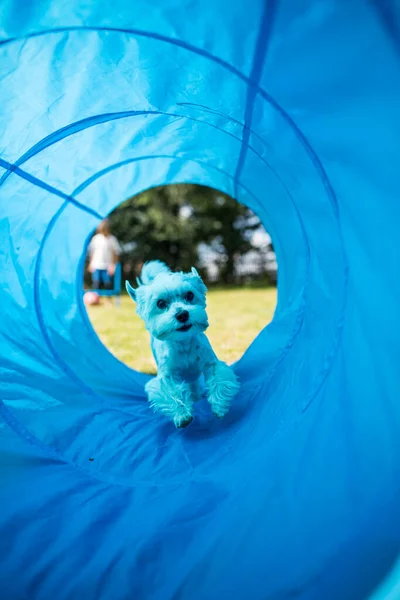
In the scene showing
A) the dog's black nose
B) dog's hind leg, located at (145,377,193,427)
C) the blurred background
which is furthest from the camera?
the blurred background

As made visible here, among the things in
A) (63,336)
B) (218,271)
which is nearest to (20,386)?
(63,336)

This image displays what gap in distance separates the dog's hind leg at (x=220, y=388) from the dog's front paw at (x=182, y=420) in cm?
18

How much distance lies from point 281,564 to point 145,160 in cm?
355

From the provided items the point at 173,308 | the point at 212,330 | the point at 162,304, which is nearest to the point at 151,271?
the point at 162,304

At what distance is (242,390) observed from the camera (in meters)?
3.79

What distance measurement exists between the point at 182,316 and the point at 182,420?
663 millimetres

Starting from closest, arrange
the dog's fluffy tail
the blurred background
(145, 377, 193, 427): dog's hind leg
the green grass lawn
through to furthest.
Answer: (145, 377, 193, 427): dog's hind leg < the dog's fluffy tail < the green grass lawn < the blurred background

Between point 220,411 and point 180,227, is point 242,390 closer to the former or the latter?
point 220,411

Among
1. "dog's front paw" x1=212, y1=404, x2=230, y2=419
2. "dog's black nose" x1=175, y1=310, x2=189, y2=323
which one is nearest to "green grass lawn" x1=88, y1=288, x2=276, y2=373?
"dog's front paw" x1=212, y1=404, x2=230, y2=419

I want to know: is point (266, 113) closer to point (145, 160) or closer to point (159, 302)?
point (159, 302)

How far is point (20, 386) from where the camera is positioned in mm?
3346

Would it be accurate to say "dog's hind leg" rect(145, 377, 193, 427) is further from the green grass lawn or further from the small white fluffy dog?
the green grass lawn

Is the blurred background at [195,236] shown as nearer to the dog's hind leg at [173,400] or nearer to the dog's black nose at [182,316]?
the dog's hind leg at [173,400]

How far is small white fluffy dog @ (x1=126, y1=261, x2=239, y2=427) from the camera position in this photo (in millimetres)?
2969
